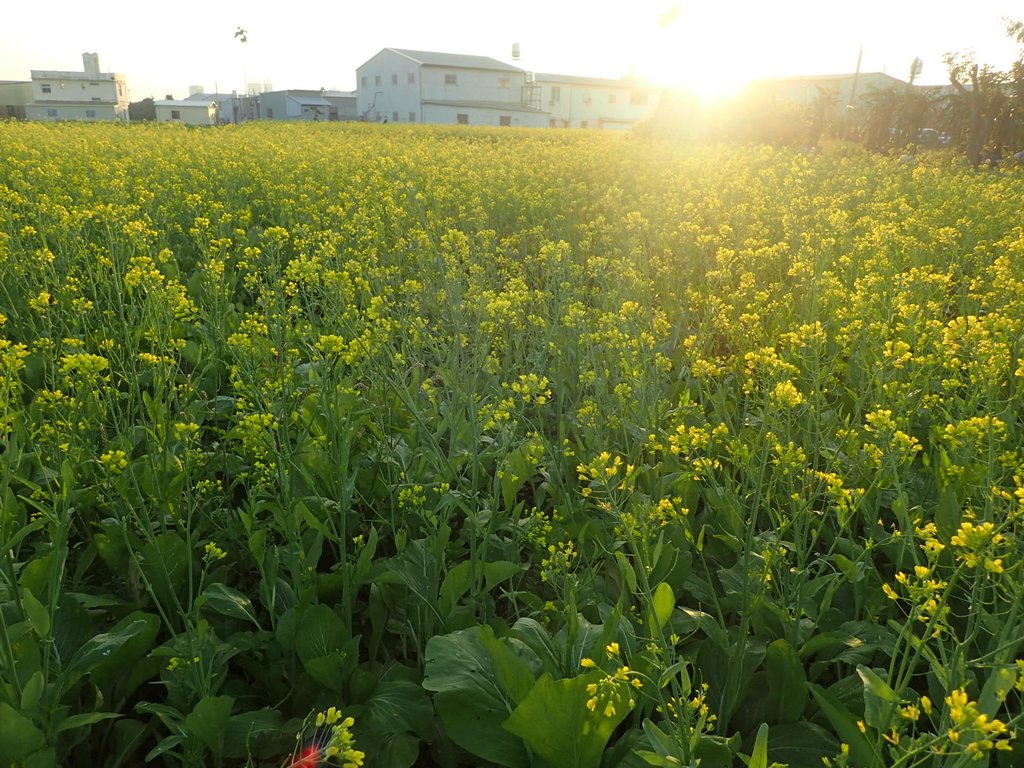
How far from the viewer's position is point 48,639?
169cm

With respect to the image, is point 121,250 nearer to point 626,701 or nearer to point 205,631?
point 205,631

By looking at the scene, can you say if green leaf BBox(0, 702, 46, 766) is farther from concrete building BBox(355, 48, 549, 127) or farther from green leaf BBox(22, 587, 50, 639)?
concrete building BBox(355, 48, 549, 127)

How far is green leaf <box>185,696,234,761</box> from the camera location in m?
1.66

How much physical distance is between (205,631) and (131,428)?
1.16m

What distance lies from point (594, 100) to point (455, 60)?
15.9 m

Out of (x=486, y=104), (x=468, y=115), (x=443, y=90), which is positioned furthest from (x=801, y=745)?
(x=486, y=104)

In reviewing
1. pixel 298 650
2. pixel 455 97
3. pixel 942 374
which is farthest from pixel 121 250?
pixel 455 97

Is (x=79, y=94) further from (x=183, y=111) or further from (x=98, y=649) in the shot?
(x=98, y=649)

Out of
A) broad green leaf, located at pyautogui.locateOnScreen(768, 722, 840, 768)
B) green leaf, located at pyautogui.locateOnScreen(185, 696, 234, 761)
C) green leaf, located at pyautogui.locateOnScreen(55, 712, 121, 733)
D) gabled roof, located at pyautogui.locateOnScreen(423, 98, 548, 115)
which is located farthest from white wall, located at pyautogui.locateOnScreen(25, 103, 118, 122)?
broad green leaf, located at pyautogui.locateOnScreen(768, 722, 840, 768)

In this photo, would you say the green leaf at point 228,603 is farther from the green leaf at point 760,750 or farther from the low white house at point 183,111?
the low white house at point 183,111

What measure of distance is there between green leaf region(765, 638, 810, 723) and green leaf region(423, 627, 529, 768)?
671 mm

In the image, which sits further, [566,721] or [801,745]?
[801,745]

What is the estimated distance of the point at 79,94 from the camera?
239ft

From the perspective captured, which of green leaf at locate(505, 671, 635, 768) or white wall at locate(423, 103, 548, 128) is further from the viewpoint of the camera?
white wall at locate(423, 103, 548, 128)
